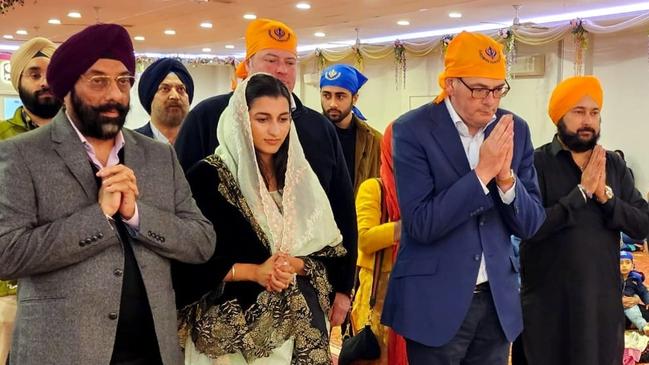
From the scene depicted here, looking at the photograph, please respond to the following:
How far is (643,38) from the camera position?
31.5 feet

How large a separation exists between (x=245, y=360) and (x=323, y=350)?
0.88 feet

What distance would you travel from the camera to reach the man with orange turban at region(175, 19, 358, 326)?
2.42 meters

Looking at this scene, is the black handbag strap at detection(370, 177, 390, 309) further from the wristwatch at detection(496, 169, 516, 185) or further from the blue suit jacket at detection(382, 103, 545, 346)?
the wristwatch at detection(496, 169, 516, 185)

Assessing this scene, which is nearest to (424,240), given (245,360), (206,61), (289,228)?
(289,228)

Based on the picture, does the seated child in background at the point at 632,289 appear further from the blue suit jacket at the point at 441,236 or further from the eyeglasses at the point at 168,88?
the eyeglasses at the point at 168,88

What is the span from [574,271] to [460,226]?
2.91ft

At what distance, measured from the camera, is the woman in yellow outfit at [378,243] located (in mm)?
2977

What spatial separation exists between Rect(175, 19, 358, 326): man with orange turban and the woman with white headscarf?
190 millimetres

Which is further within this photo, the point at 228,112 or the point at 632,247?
the point at 632,247

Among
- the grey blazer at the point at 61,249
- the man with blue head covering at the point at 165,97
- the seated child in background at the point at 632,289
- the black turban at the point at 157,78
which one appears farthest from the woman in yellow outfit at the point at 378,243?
the seated child in background at the point at 632,289

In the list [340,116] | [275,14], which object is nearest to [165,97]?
[340,116]

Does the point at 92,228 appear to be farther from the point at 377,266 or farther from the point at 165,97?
the point at 165,97

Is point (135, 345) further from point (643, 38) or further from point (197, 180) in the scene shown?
point (643, 38)

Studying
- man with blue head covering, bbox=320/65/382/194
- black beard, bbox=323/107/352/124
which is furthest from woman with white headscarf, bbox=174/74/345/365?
black beard, bbox=323/107/352/124
